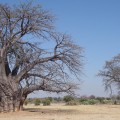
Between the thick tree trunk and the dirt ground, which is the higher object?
the thick tree trunk

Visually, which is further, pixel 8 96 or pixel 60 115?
pixel 8 96

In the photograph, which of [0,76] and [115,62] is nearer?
[0,76]

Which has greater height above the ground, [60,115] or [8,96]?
[8,96]

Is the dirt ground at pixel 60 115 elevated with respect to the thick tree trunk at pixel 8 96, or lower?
lower

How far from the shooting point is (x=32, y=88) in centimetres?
2878

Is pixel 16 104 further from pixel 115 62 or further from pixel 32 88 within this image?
pixel 115 62

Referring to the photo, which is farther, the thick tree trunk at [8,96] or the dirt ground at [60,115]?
the thick tree trunk at [8,96]

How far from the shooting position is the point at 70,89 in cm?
2836

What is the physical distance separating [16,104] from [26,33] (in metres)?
5.51

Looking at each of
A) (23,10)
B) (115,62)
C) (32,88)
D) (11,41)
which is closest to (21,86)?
(32,88)

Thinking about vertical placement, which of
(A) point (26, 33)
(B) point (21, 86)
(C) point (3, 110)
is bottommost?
(C) point (3, 110)

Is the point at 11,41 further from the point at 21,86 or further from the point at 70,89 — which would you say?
the point at 70,89

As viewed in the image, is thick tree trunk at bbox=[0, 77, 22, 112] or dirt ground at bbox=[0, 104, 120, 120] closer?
dirt ground at bbox=[0, 104, 120, 120]

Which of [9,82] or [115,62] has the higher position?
[115,62]
